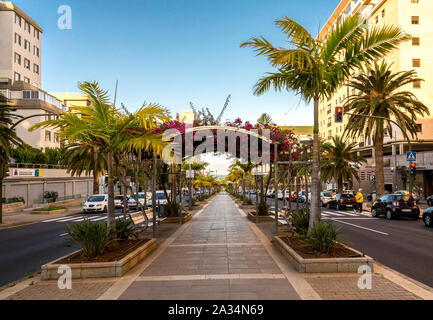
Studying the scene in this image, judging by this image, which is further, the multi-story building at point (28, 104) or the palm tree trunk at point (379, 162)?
the multi-story building at point (28, 104)

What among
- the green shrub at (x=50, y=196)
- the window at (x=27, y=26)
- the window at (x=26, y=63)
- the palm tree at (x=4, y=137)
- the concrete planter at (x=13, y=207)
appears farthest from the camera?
the window at (x=26, y=63)

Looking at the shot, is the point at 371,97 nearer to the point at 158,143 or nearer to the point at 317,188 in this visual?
the point at 317,188

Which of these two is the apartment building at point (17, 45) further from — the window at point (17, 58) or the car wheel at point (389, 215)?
the car wheel at point (389, 215)

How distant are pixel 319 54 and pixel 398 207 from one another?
15.0m

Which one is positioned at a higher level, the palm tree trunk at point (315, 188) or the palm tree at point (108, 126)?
the palm tree at point (108, 126)

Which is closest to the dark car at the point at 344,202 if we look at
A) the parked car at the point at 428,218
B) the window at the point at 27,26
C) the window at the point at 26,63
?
the parked car at the point at 428,218

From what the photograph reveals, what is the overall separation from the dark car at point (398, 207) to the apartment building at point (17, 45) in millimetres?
50664

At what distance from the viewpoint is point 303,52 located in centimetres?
808

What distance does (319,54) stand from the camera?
9062 mm

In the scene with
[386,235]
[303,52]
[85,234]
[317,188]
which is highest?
[303,52]

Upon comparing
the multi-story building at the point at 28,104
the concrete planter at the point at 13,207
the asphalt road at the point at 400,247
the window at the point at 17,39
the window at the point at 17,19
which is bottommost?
the concrete planter at the point at 13,207

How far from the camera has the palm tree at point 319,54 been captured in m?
8.53
